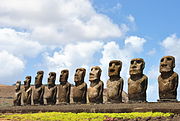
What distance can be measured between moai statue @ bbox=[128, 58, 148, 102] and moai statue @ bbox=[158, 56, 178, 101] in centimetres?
91

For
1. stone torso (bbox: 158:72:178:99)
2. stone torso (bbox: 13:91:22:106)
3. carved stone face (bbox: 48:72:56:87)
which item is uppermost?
carved stone face (bbox: 48:72:56:87)

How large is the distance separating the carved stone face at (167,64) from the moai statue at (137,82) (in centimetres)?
114

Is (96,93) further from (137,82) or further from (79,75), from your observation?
(137,82)

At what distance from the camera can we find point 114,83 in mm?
17062

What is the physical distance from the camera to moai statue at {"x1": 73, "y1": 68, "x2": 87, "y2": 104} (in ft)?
61.3

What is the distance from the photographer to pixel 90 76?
18.6 meters

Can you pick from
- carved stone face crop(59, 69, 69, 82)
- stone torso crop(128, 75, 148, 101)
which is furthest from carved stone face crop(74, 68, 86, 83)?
stone torso crop(128, 75, 148, 101)

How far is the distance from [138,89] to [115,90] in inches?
59.4

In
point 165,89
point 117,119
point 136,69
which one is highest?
point 136,69

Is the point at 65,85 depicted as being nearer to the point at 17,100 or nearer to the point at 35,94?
the point at 35,94

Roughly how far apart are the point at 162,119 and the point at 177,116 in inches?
29.1

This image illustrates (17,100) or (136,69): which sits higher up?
(136,69)

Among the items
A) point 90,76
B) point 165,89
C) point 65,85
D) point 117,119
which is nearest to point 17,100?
point 65,85

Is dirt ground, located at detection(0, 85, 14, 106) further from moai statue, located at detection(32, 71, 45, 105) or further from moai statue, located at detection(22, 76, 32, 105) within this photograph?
moai statue, located at detection(32, 71, 45, 105)
